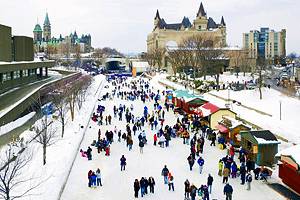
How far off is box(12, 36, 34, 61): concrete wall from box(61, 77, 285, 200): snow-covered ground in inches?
934

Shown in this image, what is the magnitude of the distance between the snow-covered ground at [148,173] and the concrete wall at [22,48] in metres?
23.7

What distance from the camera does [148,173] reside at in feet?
60.3

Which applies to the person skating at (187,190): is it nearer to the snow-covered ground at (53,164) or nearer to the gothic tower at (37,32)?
the snow-covered ground at (53,164)

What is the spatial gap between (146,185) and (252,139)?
256 inches

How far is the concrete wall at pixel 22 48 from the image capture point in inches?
1796

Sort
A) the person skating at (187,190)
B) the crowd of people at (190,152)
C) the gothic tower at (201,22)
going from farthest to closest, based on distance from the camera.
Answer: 1. the gothic tower at (201,22)
2. the crowd of people at (190,152)
3. the person skating at (187,190)

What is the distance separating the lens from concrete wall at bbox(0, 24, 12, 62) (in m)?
37.2

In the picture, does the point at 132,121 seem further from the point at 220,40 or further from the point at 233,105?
the point at 220,40

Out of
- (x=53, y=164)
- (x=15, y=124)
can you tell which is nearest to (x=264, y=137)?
(x=53, y=164)

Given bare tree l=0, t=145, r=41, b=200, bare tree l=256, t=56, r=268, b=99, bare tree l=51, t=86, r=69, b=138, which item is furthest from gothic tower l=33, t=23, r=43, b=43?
bare tree l=0, t=145, r=41, b=200

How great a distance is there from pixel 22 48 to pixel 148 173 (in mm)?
34025

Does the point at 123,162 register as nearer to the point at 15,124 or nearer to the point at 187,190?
the point at 187,190

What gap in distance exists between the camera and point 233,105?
38062 mm

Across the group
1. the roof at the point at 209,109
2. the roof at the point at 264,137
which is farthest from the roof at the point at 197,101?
the roof at the point at 264,137
